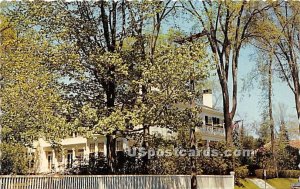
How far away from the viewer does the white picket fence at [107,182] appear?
14.8 meters

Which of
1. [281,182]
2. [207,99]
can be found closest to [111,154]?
[281,182]

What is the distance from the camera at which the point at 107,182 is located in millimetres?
17484

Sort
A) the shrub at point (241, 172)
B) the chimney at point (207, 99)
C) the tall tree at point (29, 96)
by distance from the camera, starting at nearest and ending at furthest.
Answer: the tall tree at point (29, 96) → the shrub at point (241, 172) → the chimney at point (207, 99)

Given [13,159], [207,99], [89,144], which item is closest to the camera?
[13,159]

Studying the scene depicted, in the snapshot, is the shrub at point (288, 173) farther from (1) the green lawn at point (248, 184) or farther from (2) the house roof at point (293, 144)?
(1) the green lawn at point (248, 184)

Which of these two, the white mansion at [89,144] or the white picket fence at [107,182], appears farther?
the white mansion at [89,144]

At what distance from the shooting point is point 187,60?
17984mm

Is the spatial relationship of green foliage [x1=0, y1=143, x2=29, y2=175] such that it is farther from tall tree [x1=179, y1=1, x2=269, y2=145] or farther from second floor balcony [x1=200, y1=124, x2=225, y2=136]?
second floor balcony [x1=200, y1=124, x2=225, y2=136]

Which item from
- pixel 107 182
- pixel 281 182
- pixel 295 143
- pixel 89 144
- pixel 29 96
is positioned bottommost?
pixel 281 182

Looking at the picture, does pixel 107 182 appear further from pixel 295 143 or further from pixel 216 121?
pixel 295 143

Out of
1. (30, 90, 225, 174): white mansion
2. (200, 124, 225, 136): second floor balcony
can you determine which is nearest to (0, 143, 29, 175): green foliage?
(30, 90, 225, 174): white mansion

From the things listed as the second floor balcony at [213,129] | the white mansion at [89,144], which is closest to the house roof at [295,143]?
the white mansion at [89,144]

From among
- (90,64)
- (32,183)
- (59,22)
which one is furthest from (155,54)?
(32,183)

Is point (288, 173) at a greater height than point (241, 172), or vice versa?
point (241, 172)
